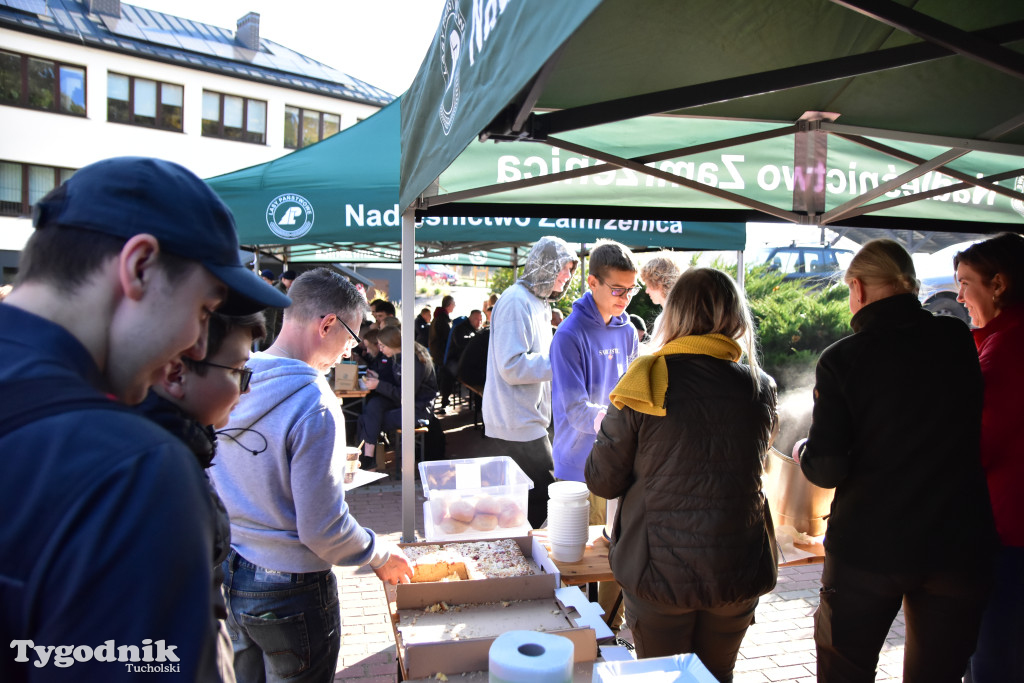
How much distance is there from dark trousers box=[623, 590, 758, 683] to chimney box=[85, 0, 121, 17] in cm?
3008

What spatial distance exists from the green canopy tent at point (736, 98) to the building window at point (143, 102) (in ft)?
80.4

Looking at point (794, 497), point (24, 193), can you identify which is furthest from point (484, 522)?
point (24, 193)

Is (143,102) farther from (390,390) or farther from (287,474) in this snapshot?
(287,474)

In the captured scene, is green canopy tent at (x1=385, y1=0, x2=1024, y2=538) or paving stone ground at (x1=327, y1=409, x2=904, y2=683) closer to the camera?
green canopy tent at (x1=385, y1=0, x2=1024, y2=538)

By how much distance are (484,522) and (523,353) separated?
1203 millimetres

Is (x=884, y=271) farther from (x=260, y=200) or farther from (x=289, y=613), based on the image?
(x=260, y=200)

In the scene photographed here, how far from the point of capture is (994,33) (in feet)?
6.26

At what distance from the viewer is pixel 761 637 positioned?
12.7 feet

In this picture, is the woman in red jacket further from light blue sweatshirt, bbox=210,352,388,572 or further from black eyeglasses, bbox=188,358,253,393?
black eyeglasses, bbox=188,358,253,393

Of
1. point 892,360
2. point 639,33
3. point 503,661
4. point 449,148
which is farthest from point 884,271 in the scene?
point 503,661

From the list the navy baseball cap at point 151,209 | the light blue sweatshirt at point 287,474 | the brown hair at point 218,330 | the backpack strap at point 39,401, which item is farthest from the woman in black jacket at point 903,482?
the backpack strap at point 39,401

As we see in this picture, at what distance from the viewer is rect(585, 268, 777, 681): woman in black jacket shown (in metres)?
2.02

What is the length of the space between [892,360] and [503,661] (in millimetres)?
1557

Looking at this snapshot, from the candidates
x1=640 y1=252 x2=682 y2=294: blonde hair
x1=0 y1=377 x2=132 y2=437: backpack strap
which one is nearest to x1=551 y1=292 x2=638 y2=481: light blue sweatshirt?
x1=640 y1=252 x2=682 y2=294: blonde hair
